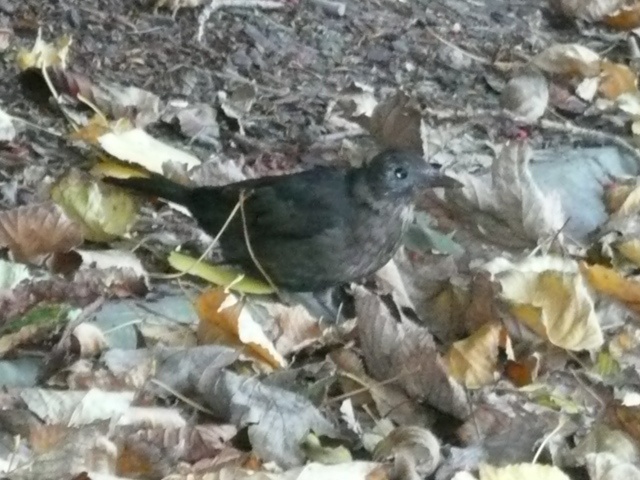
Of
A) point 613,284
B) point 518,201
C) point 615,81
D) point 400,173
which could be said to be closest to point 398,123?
point 400,173

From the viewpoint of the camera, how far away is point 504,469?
1.83 meters

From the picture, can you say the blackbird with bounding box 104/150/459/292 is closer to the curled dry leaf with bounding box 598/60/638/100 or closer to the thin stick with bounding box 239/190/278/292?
the thin stick with bounding box 239/190/278/292

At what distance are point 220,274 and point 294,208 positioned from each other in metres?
0.22

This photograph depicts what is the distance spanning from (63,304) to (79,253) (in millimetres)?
299

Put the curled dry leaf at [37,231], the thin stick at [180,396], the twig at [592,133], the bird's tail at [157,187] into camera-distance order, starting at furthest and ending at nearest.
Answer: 1. the twig at [592,133]
2. the bird's tail at [157,187]
3. the curled dry leaf at [37,231]
4. the thin stick at [180,396]

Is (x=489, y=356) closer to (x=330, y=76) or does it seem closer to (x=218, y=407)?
(x=218, y=407)

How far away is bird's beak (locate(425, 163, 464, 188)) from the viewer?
2.66 metres

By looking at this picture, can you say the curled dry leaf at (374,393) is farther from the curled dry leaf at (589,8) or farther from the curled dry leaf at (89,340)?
the curled dry leaf at (589,8)

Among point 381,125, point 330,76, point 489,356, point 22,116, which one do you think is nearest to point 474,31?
point 330,76

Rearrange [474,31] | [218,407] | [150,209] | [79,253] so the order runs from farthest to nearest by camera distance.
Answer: [474,31] → [150,209] → [79,253] → [218,407]

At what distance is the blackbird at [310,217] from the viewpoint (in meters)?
2.58

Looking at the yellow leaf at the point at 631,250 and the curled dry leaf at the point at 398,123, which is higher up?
the curled dry leaf at the point at 398,123

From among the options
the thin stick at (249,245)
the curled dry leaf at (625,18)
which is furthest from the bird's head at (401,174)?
the curled dry leaf at (625,18)

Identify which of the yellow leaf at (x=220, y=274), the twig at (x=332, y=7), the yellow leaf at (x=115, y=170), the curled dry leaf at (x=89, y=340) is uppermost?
the curled dry leaf at (x=89, y=340)
